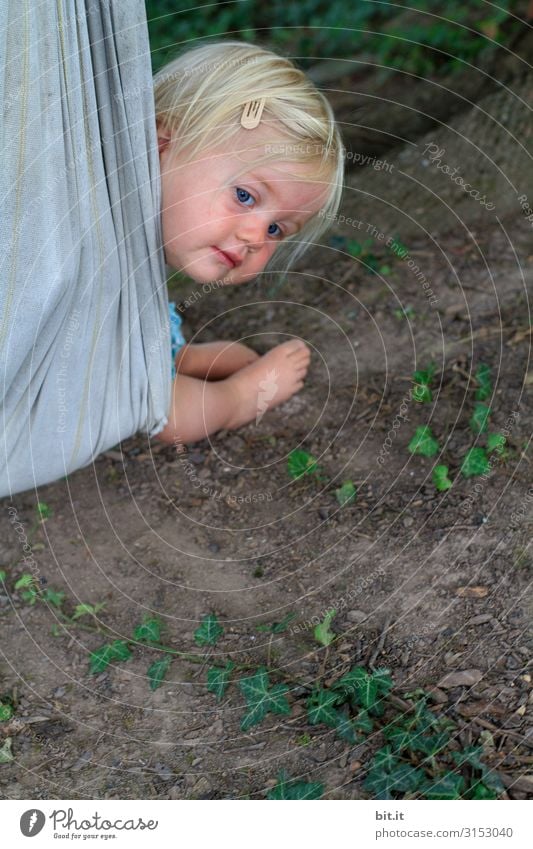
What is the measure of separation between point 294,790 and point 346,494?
2.54 feet

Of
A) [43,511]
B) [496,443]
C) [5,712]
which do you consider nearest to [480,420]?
[496,443]

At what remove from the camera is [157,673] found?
5.91 feet

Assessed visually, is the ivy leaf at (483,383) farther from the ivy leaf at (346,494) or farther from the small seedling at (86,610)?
the small seedling at (86,610)

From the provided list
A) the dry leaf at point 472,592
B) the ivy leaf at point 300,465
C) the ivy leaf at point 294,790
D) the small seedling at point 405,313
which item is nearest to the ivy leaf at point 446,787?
the ivy leaf at point 294,790

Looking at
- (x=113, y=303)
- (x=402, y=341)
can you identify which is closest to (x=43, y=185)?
(x=113, y=303)

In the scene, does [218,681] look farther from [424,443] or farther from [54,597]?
[424,443]

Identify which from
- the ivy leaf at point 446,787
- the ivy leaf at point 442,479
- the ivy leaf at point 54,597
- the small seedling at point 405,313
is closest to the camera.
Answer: the ivy leaf at point 446,787

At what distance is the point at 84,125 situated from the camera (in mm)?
1867

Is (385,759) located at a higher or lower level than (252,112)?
lower

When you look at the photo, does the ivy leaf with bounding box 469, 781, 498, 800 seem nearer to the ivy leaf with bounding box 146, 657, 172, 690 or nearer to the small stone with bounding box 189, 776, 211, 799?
the small stone with bounding box 189, 776, 211, 799

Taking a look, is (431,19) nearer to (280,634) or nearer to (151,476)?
(151,476)

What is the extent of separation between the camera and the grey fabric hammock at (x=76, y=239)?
5.83 ft

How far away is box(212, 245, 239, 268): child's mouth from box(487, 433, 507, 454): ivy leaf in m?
0.76

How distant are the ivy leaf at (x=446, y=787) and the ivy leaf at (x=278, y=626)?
1.47 feet
